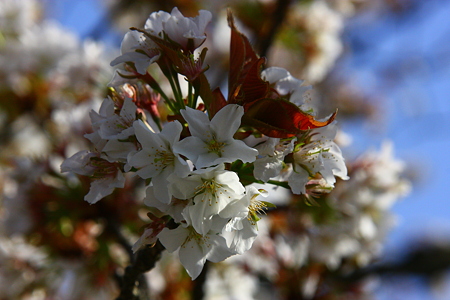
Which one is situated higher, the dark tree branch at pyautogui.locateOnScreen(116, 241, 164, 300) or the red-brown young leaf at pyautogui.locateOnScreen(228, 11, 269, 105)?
the red-brown young leaf at pyautogui.locateOnScreen(228, 11, 269, 105)

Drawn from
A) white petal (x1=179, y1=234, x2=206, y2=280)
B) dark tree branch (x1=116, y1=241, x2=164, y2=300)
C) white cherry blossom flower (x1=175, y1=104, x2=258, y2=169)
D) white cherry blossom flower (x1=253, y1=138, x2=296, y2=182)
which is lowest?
dark tree branch (x1=116, y1=241, x2=164, y2=300)

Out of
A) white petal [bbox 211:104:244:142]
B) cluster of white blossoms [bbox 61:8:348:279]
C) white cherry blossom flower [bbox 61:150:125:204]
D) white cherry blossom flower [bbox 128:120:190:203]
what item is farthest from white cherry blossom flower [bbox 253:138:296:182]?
white cherry blossom flower [bbox 61:150:125:204]

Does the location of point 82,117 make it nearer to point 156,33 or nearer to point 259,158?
point 156,33

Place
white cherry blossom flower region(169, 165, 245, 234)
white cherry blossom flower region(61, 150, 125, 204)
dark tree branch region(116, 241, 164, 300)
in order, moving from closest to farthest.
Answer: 1. white cherry blossom flower region(169, 165, 245, 234)
2. white cherry blossom flower region(61, 150, 125, 204)
3. dark tree branch region(116, 241, 164, 300)

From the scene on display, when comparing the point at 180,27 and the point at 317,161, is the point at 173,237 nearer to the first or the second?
the point at 317,161

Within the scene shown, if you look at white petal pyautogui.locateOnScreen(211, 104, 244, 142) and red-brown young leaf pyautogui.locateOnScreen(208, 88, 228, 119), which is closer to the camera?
white petal pyautogui.locateOnScreen(211, 104, 244, 142)

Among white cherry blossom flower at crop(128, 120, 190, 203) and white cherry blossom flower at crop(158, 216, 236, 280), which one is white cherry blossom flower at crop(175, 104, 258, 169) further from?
white cherry blossom flower at crop(158, 216, 236, 280)

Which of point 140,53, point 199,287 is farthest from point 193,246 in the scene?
point 199,287
